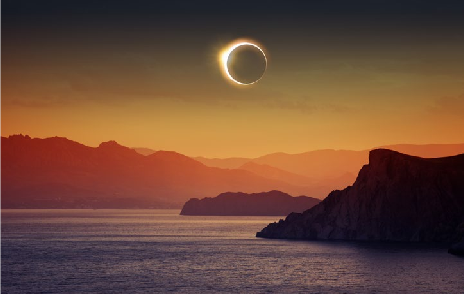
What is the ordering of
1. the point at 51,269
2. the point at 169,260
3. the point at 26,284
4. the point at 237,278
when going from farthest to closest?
the point at 169,260
the point at 51,269
the point at 237,278
the point at 26,284

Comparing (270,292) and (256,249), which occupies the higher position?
(256,249)

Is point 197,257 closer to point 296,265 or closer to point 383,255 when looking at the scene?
point 296,265

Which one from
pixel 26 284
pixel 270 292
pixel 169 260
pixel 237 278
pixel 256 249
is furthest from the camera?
pixel 256 249

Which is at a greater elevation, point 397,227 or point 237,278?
point 397,227

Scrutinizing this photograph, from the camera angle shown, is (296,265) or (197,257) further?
(197,257)

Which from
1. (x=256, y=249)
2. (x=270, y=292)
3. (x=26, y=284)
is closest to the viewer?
(x=270, y=292)

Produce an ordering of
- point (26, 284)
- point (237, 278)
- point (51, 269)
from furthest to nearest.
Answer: point (51, 269), point (237, 278), point (26, 284)

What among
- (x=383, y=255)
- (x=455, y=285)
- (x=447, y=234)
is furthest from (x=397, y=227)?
(x=455, y=285)

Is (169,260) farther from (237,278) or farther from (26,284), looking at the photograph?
(26,284)

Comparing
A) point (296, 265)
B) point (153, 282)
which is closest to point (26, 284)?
point (153, 282)
